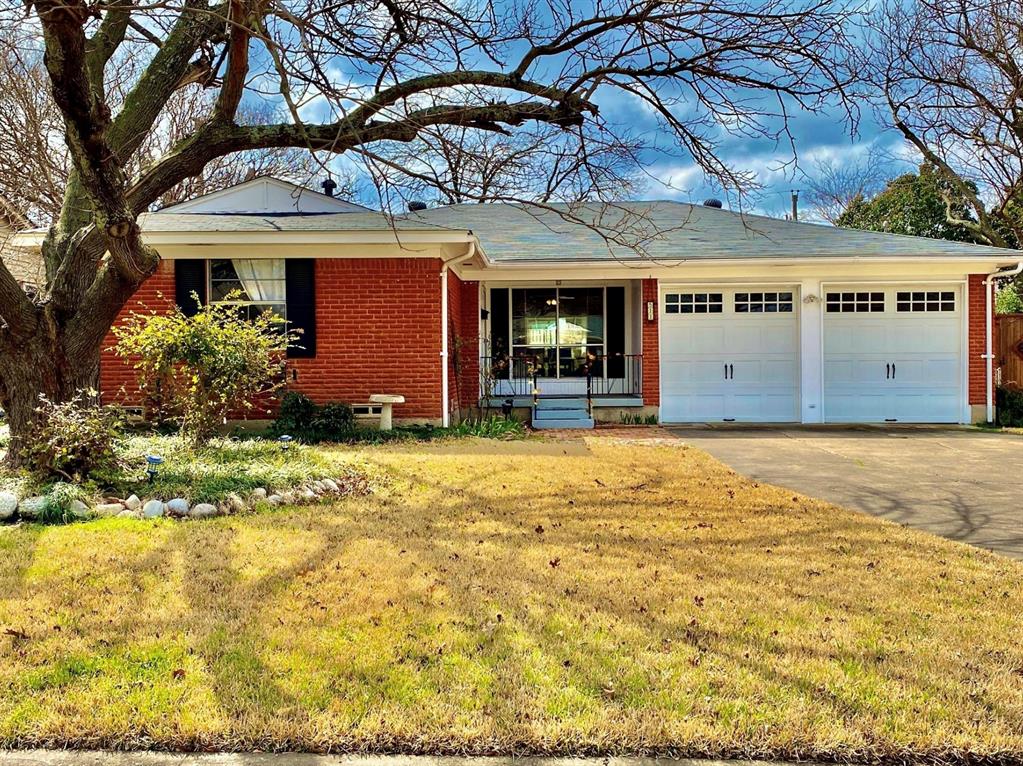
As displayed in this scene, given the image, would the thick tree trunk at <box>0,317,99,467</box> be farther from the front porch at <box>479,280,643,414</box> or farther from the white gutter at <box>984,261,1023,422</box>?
the white gutter at <box>984,261,1023,422</box>

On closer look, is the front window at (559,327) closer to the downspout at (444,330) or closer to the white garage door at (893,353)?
the downspout at (444,330)

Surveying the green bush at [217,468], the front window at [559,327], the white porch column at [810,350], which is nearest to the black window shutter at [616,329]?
the front window at [559,327]

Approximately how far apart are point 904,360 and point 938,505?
772 centimetres

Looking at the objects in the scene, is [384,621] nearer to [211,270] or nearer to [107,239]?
[107,239]

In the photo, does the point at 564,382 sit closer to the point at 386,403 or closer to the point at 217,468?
the point at 386,403

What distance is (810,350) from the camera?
41.2ft

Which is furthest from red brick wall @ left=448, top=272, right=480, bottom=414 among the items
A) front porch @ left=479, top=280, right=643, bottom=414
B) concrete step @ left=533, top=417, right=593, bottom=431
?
concrete step @ left=533, top=417, right=593, bottom=431

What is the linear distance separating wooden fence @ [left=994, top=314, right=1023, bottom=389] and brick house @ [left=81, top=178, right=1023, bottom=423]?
92cm

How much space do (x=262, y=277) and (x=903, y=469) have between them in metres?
9.65

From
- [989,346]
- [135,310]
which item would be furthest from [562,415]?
[989,346]

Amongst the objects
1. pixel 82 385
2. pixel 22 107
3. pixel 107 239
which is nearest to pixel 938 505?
pixel 107 239

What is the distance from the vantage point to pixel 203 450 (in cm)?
713

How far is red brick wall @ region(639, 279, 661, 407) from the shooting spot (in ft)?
41.5

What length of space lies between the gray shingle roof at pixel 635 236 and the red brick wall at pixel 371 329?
75 centimetres
